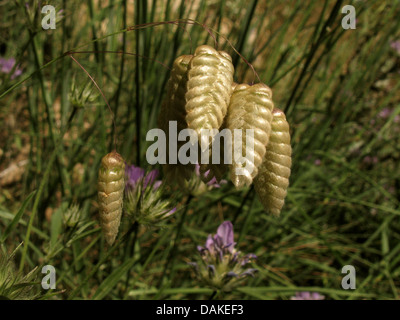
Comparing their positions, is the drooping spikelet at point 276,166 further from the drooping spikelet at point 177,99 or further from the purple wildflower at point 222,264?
the purple wildflower at point 222,264

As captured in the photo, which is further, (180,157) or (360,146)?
(360,146)

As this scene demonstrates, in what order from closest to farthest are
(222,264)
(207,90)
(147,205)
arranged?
(207,90)
(147,205)
(222,264)

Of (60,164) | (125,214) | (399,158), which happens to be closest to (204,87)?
(125,214)

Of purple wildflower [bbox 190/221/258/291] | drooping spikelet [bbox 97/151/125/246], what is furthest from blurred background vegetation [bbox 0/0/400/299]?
drooping spikelet [bbox 97/151/125/246]

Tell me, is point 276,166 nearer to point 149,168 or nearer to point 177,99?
point 177,99

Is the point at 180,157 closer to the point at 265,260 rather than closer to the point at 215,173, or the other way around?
the point at 215,173

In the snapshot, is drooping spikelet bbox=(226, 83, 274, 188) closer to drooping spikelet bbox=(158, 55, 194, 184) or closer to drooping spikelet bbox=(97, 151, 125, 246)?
drooping spikelet bbox=(158, 55, 194, 184)

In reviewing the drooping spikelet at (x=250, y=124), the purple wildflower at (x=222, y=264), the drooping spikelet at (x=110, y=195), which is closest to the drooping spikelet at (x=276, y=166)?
the drooping spikelet at (x=250, y=124)

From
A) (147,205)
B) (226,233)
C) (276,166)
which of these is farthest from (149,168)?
(276,166)
